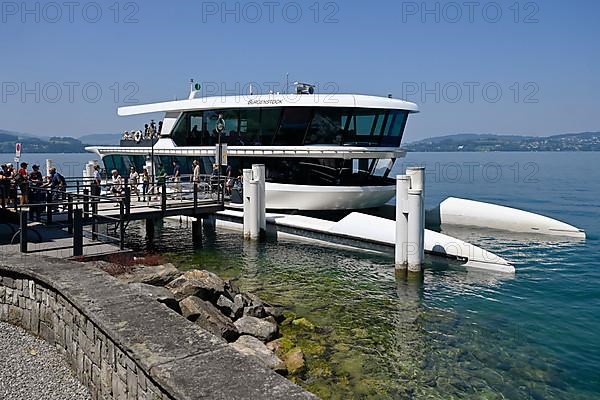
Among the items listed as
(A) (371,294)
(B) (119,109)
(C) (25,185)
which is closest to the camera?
(A) (371,294)

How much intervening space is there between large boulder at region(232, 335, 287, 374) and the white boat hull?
10702 mm

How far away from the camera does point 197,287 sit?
8781 mm

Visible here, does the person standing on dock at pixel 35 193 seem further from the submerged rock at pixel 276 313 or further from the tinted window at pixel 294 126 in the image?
the tinted window at pixel 294 126

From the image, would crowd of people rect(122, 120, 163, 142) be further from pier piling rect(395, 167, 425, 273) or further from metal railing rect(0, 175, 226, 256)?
pier piling rect(395, 167, 425, 273)

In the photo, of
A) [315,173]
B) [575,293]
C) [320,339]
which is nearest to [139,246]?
[315,173]

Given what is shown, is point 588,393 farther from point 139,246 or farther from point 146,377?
point 139,246

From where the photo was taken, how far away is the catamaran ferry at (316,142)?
17.9m

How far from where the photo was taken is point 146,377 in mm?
4016

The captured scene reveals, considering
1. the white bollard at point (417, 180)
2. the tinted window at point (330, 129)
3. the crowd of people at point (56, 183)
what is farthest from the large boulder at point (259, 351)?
the tinted window at point (330, 129)

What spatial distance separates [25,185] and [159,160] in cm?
1047

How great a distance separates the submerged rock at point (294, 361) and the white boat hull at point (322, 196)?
10660 mm

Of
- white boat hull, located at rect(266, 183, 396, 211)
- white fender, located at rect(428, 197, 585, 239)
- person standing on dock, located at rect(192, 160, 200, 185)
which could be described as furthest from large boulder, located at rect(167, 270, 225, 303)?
white fender, located at rect(428, 197, 585, 239)

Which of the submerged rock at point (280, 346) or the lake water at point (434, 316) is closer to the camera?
the lake water at point (434, 316)

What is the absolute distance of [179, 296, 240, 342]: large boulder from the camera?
7.46m
